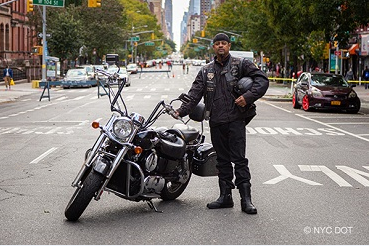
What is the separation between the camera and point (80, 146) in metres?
14.6

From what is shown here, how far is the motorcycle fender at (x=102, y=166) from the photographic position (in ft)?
23.0

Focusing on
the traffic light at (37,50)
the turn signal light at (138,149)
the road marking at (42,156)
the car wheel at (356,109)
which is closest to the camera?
the turn signal light at (138,149)

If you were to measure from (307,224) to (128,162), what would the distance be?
198 cm

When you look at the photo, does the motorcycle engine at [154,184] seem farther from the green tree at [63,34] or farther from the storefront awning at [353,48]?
the green tree at [63,34]

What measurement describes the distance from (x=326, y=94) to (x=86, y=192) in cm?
2096

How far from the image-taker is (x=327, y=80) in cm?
2828

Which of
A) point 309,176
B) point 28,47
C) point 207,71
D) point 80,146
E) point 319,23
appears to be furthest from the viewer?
point 28,47

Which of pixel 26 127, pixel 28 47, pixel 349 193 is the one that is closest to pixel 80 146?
pixel 26 127

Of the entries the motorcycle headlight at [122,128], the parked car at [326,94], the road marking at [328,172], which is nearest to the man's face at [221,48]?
the motorcycle headlight at [122,128]

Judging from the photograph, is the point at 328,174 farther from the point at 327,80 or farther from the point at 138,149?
the point at 327,80

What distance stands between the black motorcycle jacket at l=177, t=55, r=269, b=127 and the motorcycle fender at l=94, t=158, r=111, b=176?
1123 millimetres

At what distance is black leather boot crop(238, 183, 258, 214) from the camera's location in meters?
7.69

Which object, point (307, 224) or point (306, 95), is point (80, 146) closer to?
point (307, 224)

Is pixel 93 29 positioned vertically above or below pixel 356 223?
above
